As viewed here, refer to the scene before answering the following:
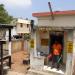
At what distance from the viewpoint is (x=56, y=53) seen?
49.8 feet

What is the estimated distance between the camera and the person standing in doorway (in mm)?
15200

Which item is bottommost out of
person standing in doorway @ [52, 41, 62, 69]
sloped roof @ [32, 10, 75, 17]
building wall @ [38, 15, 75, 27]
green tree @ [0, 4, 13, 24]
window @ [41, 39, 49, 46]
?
person standing in doorway @ [52, 41, 62, 69]

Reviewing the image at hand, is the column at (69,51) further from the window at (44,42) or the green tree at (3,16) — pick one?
the green tree at (3,16)

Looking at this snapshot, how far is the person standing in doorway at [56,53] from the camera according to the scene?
15.2m

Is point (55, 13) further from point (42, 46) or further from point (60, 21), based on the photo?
point (42, 46)

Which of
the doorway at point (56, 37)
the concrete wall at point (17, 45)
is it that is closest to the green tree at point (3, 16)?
the concrete wall at point (17, 45)

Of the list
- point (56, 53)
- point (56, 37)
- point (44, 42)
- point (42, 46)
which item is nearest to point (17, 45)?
point (42, 46)

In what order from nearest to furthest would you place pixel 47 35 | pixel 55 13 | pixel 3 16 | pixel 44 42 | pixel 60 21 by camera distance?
pixel 55 13 → pixel 60 21 → pixel 47 35 → pixel 44 42 → pixel 3 16

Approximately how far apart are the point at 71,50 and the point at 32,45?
317 cm

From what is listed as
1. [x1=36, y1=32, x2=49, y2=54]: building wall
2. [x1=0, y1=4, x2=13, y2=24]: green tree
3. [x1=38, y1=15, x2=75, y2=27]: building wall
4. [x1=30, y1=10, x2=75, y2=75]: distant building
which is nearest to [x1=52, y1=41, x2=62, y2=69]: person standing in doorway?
[x1=30, y1=10, x2=75, y2=75]: distant building

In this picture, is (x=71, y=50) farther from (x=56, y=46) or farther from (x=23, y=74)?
(x=23, y=74)

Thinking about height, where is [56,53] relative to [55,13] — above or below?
below

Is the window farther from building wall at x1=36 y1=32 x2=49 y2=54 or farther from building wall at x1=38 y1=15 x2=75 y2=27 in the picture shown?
building wall at x1=38 y1=15 x2=75 y2=27

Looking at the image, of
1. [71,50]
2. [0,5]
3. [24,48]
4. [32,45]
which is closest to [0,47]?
[32,45]
